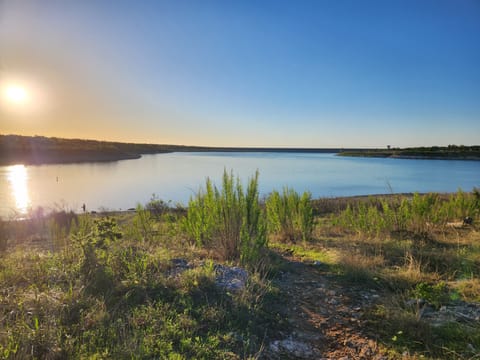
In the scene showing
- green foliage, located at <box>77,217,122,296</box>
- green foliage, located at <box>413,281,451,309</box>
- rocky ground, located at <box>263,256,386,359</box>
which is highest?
green foliage, located at <box>77,217,122,296</box>

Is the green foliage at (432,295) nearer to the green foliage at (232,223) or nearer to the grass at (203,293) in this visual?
the grass at (203,293)

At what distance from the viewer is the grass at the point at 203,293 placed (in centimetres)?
252

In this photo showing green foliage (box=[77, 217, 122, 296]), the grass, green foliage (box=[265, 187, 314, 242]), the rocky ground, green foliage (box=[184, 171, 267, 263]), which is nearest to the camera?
the grass

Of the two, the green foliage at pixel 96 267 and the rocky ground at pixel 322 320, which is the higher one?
the green foliage at pixel 96 267

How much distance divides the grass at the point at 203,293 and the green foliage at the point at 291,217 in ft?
2.93

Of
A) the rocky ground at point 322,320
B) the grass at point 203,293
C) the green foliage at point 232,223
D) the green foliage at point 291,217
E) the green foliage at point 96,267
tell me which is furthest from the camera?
the green foliage at point 291,217

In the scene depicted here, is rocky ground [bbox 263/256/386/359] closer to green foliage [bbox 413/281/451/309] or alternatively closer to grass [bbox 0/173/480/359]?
grass [bbox 0/173/480/359]

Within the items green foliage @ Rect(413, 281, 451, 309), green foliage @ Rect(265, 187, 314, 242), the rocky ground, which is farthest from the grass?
green foliage @ Rect(265, 187, 314, 242)

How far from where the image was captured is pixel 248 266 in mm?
4582

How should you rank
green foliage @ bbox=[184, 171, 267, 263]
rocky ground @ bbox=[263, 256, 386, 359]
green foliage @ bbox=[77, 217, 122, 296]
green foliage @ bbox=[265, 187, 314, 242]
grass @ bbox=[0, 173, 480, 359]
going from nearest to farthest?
grass @ bbox=[0, 173, 480, 359], rocky ground @ bbox=[263, 256, 386, 359], green foliage @ bbox=[77, 217, 122, 296], green foliage @ bbox=[184, 171, 267, 263], green foliage @ bbox=[265, 187, 314, 242]

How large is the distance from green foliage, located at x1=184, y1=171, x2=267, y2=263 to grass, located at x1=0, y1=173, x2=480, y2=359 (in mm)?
20

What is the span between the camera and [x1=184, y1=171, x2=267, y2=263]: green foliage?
16.5ft

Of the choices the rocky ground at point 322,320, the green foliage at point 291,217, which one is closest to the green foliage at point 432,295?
the rocky ground at point 322,320

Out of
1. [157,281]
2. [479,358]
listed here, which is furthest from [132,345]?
[479,358]
